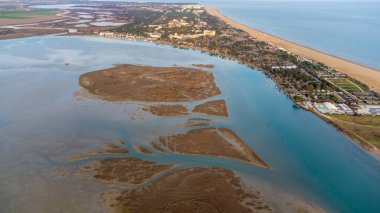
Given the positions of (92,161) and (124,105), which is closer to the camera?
(92,161)

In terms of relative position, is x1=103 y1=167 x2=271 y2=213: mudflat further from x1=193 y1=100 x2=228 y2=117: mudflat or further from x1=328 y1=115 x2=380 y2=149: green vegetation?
x1=328 y1=115 x2=380 y2=149: green vegetation

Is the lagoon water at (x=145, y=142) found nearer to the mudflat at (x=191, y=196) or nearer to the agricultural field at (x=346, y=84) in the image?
the mudflat at (x=191, y=196)

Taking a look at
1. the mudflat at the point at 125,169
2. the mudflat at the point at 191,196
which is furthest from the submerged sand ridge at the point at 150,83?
the mudflat at the point at 191,196

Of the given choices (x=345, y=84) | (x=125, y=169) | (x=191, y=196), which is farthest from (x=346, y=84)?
(x=125, y=169)

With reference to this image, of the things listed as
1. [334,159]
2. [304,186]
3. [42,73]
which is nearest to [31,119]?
[42,73]

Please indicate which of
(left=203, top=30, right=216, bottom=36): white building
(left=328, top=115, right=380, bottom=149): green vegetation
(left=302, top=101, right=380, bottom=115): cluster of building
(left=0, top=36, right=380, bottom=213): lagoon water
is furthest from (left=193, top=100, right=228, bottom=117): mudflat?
(left=203, top=30, right=216, bottom=36): white building

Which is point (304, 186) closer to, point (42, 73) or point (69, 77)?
point (69, 77)
